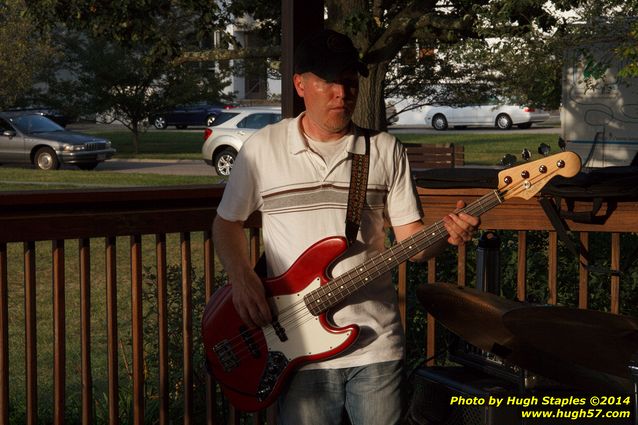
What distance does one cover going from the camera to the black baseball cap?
329cm

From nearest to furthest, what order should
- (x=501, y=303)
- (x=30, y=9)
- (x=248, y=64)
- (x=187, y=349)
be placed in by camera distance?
(x=501, y=303) < (x=187, y=349) < (x=30, y=9) < (x=248, y=64)

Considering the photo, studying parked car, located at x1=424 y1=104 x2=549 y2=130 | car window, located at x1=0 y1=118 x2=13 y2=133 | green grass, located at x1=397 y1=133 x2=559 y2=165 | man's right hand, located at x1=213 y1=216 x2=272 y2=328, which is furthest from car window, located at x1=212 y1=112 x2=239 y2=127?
man's right hand, located at x1=213 y1=216 x2=272 y2=328

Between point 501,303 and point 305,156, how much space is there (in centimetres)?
75

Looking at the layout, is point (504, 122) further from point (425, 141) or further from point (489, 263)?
point (489, 263)

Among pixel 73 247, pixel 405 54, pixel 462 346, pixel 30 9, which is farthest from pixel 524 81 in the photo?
pixel 462 346

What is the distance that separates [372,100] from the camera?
577 inches

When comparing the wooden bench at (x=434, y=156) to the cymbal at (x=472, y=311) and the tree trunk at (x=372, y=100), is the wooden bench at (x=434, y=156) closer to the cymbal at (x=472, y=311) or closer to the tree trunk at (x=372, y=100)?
the tree trunk at (x=372, y=100)

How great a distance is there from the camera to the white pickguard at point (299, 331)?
3314mm

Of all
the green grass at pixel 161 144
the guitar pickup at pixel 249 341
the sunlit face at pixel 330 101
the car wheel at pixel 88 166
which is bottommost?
the green grass at pixel 161 144

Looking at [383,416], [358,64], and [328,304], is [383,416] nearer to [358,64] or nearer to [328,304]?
[328,304]

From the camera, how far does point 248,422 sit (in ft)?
18.1

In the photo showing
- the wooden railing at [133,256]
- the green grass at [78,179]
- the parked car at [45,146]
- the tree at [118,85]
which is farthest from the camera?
the tree at [118,85]

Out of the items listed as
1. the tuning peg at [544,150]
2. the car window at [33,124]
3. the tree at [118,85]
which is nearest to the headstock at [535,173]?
the tuning peg at [544,150]

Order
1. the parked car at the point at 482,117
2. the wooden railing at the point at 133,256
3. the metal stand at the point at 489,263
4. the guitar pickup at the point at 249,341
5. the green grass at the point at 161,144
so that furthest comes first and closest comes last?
the parked car at the point at 482,117 → the green grass at the point at 161,144 → the wooden railing at the point at 133,256 → the metal stand at the point at 489,263 → the guitar pickup at the point at 249,341
